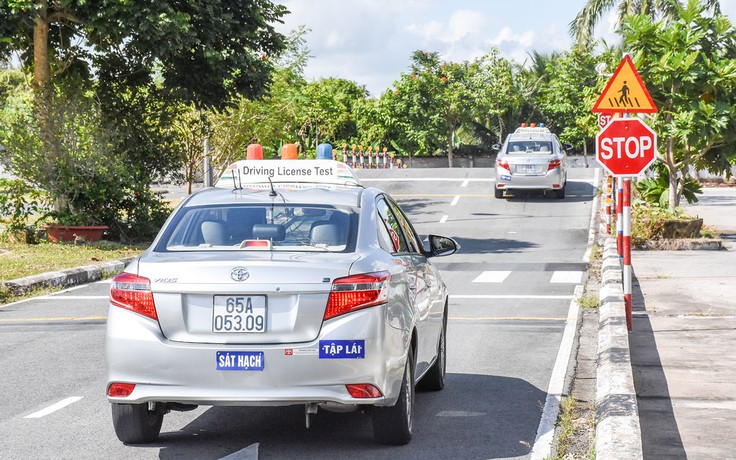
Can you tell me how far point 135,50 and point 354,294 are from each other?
1891 cm

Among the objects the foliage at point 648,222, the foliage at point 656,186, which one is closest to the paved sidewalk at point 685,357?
the foliage at point 648,222

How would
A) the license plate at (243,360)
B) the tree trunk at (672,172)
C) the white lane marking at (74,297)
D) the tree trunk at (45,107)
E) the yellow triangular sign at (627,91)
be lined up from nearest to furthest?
the license plate at (243,360), the yellow triangular sign at (627,91), the white lane marking at (74,297), the tree trunk at (45,107), the tree trunk at (672,172)

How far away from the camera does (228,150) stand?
32.4 metres

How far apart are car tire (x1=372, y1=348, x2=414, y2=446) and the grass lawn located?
10.3 meters

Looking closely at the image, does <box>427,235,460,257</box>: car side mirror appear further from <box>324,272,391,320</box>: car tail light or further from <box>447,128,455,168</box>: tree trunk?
<box>447,128,455,168</box>: tree trunk

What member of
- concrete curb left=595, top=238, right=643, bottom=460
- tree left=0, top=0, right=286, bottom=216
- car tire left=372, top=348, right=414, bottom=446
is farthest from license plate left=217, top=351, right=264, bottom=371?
tree left=0, top=0, right=286, bottom=216

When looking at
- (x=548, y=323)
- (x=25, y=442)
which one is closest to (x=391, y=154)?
(x=548, y=323)

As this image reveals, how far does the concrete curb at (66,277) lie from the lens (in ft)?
50.3

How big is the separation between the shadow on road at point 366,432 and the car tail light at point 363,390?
54 centimetres

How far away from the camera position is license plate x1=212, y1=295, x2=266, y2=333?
597cm

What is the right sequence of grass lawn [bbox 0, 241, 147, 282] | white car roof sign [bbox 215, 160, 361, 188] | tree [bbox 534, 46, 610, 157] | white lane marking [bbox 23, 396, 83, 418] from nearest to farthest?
white lane marking [bbox 23, 396, 83, 418] → white car roof sign [bbox 215, 160, 361, 188] → grass lawn [bbox 0, 241, 147, 282] → tree [bbox 534, 46, 610, 157]

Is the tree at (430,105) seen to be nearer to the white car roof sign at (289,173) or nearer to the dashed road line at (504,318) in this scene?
the dashed road line at (504,318)

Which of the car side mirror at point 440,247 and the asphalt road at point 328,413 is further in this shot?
the car side mirror at point 440,247

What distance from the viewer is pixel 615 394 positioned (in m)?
7.13
